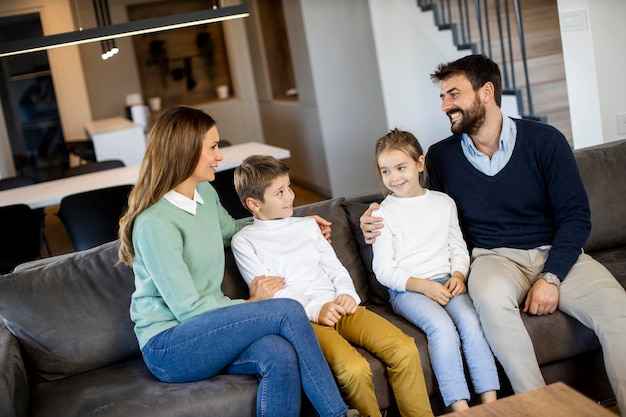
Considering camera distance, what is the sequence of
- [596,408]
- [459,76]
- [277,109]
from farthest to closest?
1. [277,109]
2. [459,76]
3. [596,408]

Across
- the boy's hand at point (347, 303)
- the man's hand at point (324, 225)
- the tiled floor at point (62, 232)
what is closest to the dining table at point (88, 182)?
the man's hand at point (324, 225)

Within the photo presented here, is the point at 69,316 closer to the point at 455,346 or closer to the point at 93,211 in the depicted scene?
the point at 455,346

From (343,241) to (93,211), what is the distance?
2070 mm

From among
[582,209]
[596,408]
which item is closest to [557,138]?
[582,209]

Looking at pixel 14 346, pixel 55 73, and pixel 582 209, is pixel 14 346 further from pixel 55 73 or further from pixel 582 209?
pixel 55 73

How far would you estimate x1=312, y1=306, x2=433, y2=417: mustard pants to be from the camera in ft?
7.77

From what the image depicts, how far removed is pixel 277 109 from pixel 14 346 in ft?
21.2

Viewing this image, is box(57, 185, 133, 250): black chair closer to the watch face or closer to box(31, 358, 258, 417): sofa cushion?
box(31, 358, 258, 417): sofa cushion

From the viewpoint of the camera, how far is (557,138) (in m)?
2.80

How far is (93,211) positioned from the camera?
4.54m

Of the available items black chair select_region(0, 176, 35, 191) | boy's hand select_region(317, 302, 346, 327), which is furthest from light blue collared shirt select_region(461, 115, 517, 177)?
black chair select_region(0, 176, 35, 191)

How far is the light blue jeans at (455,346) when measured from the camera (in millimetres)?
2453

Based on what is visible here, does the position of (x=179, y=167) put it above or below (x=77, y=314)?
above

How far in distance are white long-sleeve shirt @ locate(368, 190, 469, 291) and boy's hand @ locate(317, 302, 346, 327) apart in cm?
24
